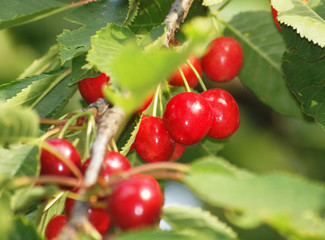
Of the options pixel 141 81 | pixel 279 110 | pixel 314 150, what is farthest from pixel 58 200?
pixel 314 150

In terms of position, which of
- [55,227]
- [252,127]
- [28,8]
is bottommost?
[252,127]

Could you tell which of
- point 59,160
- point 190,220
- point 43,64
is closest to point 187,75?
point 43,64

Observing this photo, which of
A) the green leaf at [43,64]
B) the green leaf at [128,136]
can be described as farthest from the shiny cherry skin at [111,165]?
the green leaf at [43,64]

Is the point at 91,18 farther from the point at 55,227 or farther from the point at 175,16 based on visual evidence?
the point at 55,227

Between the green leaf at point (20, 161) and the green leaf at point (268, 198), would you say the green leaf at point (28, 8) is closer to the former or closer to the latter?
the green leaf at point (20, 161)

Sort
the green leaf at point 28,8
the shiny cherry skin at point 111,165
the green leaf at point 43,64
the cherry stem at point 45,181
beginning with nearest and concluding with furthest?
1. the cherry stem at point 45,181
2. the shiny cherry skin at point 111,165
3. the green leaf at point 28,8
4. the green leaf at point 43,64

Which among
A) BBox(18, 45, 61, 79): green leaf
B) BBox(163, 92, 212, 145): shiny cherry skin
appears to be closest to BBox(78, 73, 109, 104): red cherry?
BBox(163, 92, 212, 145): shiny cherry skin
